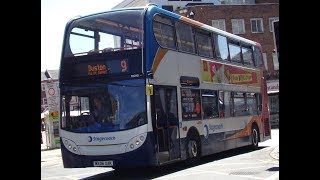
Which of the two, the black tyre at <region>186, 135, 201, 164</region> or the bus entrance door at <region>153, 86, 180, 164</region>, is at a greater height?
the bus entrance door at <region>153, 86, 180, 164</region>

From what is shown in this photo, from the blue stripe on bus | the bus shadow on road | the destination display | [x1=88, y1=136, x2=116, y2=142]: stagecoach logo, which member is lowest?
the bus shadow on road

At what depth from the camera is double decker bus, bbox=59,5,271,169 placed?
10367 millimetres

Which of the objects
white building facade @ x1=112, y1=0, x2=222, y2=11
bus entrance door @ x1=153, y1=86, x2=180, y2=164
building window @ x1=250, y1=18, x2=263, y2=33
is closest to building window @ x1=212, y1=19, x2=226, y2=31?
building window @ x1=250, y1=18, x2=263, y2=33

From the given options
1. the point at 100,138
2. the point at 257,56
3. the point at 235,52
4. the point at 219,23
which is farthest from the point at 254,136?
the point at 219,23

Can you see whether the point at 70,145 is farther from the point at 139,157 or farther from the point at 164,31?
the point at 164,31

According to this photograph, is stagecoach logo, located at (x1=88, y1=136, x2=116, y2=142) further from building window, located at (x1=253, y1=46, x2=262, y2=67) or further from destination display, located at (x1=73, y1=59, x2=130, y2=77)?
building window, located at (x1=253, y1=46, x2=262, y2=67)

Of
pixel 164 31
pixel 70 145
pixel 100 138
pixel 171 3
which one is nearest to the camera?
pixel 100 138

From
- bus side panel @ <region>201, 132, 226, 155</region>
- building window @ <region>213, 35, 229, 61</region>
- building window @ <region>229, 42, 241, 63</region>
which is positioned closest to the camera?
bus side panel @ <region>201, 132, 226, 155</region>

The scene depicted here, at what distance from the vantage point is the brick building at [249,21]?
4038 cm

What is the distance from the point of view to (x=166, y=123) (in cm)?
1116

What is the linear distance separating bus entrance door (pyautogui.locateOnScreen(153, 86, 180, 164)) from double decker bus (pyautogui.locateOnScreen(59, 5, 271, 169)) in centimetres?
2

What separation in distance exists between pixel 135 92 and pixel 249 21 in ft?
108

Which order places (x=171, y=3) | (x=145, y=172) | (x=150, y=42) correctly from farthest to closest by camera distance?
1. (x=171, y=3)
2. (x=145, y=172)
3. (x=150, y=42)

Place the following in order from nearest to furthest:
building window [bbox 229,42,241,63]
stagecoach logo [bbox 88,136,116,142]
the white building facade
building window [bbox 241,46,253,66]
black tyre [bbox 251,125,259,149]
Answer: stagecoach logo [bbox 88,136,116,142]
building window [bbox 229,42,241,63]
building window [bbox 241,46,253,66]
black tyre [bbox 251,125,259,149]
the white building facade
